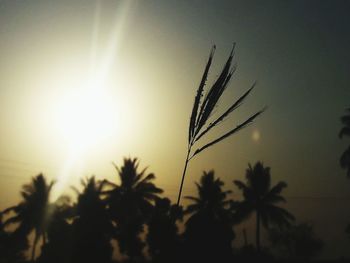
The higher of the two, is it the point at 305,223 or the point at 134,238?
the point at 305,223

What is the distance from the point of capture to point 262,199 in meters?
41.7

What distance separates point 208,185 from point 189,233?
106ft

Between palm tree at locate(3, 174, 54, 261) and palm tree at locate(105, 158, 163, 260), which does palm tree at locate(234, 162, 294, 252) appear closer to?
palm tree at locate(105, 158, 163, 260)

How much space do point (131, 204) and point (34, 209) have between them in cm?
1018

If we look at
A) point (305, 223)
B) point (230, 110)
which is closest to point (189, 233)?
point (230, 110)

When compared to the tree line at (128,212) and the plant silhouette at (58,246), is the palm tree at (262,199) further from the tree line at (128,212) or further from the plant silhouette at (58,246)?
the plant silhouette at (58,246)

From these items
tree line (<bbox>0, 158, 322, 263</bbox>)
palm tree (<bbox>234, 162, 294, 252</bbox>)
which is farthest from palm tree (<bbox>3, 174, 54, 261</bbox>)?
palm tree (<bbox>234, 162, 294, 252</bbox>)

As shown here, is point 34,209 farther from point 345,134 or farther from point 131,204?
point 345,134

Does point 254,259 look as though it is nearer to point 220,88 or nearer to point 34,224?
point 34,224

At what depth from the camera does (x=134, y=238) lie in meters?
40.3

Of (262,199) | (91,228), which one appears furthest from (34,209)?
(262,199)

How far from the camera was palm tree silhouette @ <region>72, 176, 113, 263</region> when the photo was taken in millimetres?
31531

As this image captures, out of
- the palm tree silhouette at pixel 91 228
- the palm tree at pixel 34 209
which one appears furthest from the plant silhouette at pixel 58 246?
the palm tree at pixel 34 209

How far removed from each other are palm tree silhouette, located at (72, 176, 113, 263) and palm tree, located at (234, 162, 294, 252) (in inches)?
608
